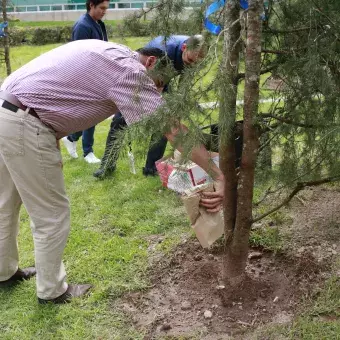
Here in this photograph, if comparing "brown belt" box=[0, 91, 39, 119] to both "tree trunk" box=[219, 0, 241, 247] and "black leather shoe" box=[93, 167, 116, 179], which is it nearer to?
"tree trunk" box=[219, 0, 241, 247]

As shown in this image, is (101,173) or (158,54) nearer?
(158,54)

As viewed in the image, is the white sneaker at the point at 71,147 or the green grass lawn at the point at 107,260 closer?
the green grass lawn at the point at 107,260

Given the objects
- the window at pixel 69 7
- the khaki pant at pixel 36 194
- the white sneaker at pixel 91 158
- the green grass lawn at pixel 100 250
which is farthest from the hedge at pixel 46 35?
the khaki pant at pixel 36 194

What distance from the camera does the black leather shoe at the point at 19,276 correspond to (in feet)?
10.4

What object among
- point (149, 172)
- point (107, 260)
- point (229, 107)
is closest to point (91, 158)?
point (149, 172)

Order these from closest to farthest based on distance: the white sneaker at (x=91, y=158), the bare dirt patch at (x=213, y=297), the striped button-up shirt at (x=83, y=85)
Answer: the striped button-up shirt at (x=83, y=85) → the bare dirt patch at (x=213, y=297) → the white sneaker at (x=91, y=158)

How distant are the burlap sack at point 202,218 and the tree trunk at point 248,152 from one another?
0.38ft

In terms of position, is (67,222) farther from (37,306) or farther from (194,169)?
(194,169)

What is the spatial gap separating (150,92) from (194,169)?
3.59 ft

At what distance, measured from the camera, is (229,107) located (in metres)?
2.24

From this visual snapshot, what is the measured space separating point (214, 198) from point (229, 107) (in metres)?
0.55

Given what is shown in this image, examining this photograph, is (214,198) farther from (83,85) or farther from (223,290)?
(83,85)

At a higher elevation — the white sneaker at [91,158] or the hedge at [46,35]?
the white sneaker at [91,158]

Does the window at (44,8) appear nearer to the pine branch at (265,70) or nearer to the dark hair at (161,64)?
the dark hair at (161,64)
